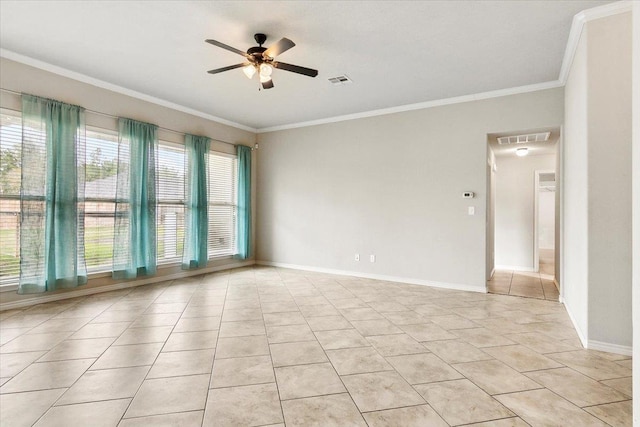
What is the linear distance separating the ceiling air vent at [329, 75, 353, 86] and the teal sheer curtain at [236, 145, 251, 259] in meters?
2.93

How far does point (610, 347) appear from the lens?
2783 mm

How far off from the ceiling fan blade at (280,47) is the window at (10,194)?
3.14m

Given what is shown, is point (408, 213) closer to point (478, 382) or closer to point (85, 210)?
point (478, 382)

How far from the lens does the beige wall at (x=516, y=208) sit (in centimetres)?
706

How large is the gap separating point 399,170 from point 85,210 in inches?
186

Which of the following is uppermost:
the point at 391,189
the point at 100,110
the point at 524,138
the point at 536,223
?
the point at 100,110

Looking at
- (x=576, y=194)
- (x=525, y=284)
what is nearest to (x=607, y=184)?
(x=576, y=194)

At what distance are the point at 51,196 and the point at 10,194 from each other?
1.20 feet

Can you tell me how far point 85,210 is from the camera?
4.44m

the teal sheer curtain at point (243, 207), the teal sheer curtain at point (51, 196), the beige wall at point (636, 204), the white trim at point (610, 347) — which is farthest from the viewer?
the teal sheer curtain at point (243, 207)

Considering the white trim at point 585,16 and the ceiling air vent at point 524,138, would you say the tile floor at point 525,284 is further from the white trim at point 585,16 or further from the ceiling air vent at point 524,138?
the white trim at point 585,16

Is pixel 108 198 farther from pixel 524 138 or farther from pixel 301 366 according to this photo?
pixel 524 138

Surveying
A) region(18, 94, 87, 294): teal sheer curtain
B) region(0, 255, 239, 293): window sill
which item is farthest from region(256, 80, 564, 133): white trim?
region(18, 94, 87, 294): teal sheer curtain

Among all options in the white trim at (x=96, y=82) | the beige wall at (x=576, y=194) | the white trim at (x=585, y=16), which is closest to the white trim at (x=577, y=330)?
the beige wall at (x=576, y=194)
